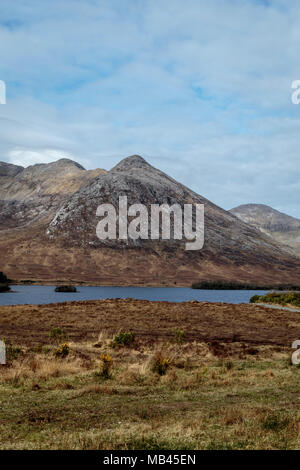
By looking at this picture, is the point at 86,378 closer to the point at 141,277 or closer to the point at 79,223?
the point at 141,277

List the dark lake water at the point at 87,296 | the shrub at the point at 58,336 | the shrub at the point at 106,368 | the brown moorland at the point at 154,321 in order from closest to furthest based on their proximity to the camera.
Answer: the shrub at the point at 106,368 → the shrub at the point at 58,336 → the brown moorland at the point at 154,321 → the dark lake water at the point at 87,296

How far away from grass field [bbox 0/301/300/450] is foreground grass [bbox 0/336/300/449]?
3cm

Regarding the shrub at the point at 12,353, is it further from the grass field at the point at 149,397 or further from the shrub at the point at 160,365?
the shrub at the point at 160,365

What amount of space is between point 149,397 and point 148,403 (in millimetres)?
968

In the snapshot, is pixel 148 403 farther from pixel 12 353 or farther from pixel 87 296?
pixel 87 296

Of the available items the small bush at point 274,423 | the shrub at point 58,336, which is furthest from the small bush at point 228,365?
the shrub at point 58,336

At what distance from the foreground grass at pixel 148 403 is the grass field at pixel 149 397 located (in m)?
0.03

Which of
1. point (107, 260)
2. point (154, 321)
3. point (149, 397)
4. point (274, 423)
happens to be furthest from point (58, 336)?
point (107, 260)

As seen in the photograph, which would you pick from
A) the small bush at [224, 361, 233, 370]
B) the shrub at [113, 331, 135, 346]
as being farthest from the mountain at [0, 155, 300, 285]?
the small bush at [224, 361, 233, 370]

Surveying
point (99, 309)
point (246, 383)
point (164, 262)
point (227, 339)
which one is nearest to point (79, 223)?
A: point (164, 262)

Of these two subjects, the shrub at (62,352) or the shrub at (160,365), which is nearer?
the shrub at (160,365)

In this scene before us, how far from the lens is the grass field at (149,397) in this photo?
9.51 meters

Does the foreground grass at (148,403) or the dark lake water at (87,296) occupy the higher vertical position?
the foreground grass at (148,403)
